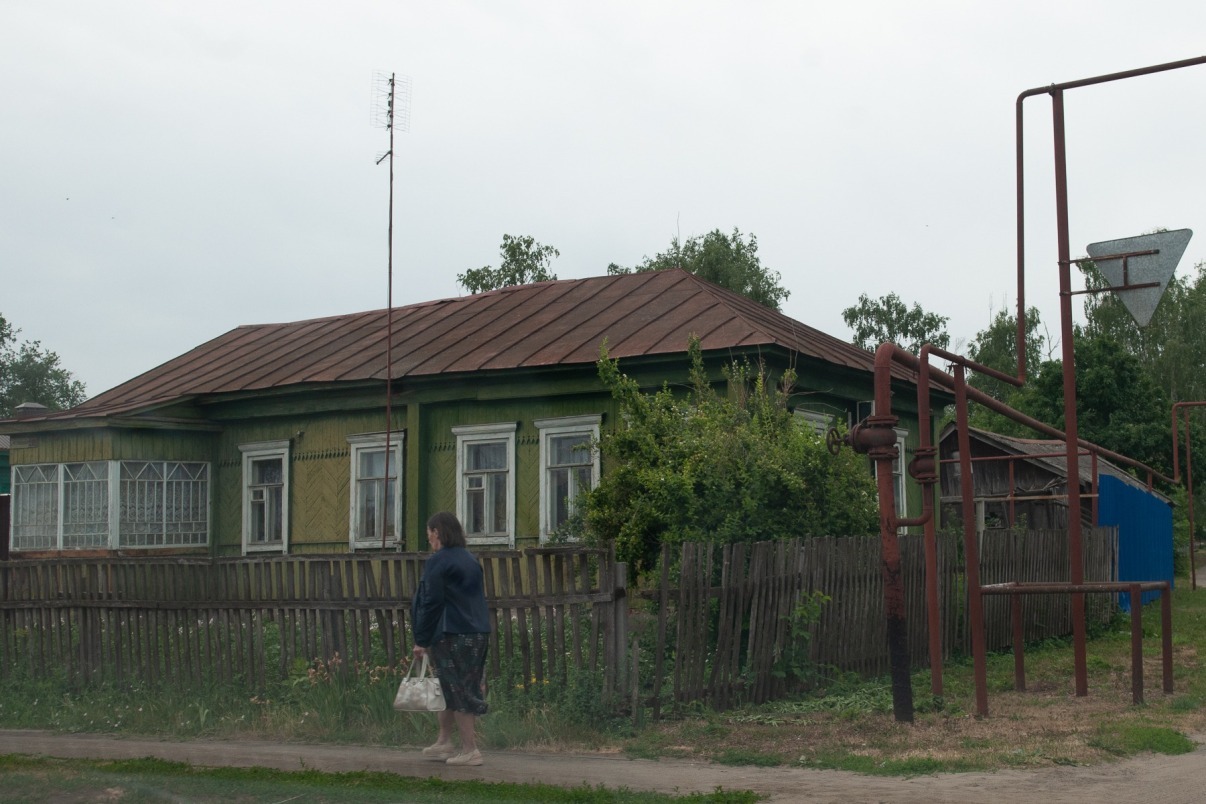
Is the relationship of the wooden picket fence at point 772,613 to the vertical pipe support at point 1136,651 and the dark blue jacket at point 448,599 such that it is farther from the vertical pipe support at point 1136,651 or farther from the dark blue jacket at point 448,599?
the vertical pipe support at point 1136,651

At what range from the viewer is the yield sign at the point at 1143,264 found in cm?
1060

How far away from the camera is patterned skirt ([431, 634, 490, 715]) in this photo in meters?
8.15

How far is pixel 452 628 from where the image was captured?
8.20 metres

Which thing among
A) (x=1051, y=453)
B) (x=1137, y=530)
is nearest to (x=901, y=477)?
(x=1137, y=530)

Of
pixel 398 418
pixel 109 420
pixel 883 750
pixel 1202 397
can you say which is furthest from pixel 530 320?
pixel 1202 397

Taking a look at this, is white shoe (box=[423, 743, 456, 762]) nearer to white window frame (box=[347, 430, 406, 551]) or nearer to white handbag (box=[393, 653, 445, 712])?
white handbag (box=[393, 653, 445, 712])

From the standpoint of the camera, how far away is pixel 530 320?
774 inches

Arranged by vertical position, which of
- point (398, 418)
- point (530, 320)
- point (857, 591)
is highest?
point (530, 320)

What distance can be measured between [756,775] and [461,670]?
2.00m

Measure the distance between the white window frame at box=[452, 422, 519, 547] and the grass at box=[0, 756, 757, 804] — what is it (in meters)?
9.76

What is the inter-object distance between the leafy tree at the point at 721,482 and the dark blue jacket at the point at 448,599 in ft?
12.1

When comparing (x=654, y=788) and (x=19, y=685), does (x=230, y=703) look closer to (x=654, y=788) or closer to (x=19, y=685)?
(x=19, y=685)

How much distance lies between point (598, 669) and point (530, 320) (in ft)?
36.5

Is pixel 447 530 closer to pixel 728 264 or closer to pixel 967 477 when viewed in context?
pixel 967 477
